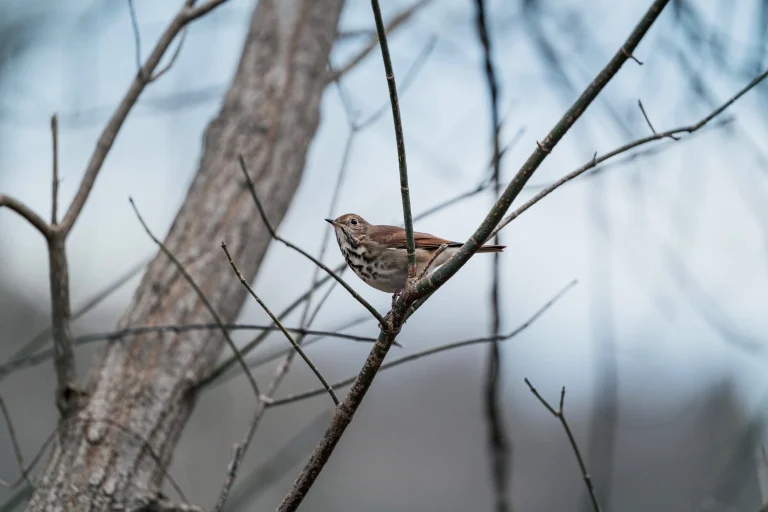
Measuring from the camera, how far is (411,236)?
165 cm

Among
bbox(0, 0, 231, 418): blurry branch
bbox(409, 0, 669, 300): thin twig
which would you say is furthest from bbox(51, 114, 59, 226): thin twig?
bbox(409, 0, 669, 300): thin twig

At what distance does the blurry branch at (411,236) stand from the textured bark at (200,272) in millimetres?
1112

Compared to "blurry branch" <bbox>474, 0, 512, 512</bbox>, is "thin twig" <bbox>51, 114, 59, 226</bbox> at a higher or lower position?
higher

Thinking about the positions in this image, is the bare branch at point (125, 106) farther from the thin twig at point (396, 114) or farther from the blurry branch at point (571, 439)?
the blurry branch at point (571, 439)

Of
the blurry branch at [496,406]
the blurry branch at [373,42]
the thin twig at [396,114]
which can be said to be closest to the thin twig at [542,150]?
the thin twig at [396,114]

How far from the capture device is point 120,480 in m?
2.59

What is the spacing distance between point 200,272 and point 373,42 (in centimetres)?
186

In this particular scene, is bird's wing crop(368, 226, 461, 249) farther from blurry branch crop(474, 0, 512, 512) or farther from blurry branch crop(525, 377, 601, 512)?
blurry branch crop(525, 377, 601, 512)

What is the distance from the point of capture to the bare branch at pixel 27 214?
88.4 inches

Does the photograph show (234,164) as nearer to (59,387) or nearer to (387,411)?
(59,387)

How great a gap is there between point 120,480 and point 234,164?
1.38m

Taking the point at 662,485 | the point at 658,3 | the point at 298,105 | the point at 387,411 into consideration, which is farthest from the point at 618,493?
the point at 658,3

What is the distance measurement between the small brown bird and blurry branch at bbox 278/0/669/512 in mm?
1119

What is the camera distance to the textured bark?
8.55ft
